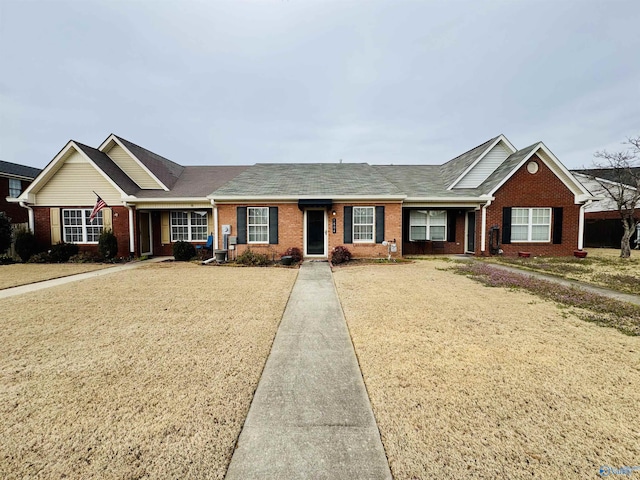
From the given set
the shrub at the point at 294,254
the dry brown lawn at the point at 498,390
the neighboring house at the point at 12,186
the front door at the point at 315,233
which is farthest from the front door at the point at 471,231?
the neighboring house at the point at 12,186

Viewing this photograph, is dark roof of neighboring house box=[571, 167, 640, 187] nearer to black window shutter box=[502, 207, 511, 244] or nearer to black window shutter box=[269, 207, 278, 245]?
black window shutter box=[502, 207, 511, 244]

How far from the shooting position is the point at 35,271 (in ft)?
36.3

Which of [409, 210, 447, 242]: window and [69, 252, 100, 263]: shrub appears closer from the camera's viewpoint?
[69, 252, 100, 263]: shrub

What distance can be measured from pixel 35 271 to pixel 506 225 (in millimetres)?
21379

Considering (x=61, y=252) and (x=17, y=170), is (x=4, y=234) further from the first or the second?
(x=17, y=170)

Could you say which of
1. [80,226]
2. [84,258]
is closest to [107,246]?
[84,258]

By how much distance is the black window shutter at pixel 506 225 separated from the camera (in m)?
14.6

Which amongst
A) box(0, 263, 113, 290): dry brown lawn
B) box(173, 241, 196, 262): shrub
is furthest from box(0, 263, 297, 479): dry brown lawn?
box(173, 241, 196, 262): shrub

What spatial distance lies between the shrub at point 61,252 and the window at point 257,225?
8.82 meters

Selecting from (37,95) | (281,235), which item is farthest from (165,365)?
(37,95)

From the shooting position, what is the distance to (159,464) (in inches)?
80.6

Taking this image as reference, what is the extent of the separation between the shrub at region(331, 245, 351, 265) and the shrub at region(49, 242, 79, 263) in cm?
1292

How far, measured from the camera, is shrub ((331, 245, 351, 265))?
12523 mm

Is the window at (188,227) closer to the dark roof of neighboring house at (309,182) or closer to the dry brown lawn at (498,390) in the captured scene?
the dark roof of neighboring house at (309,182)
